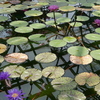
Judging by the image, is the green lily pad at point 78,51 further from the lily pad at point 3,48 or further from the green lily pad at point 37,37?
the lily pad at point 3,48

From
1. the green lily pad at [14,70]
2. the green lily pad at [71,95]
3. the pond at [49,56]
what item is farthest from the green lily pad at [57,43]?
the green lily pad at [71,95]

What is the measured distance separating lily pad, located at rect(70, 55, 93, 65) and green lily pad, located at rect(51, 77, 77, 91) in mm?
165

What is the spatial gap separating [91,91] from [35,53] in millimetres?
472

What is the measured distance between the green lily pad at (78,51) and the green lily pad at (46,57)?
0.36ft

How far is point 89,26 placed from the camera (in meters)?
1.64

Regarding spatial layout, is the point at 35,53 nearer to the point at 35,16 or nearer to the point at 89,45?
the point at 89,45

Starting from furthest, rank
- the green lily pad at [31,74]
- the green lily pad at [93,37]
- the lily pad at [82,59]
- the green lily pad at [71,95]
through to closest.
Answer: the green lily pad at [93,37] < the lily pad at [82,59] < the green lily pad at [31,74] < the green lily pad at [71,95]

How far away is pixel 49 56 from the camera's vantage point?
1185mm

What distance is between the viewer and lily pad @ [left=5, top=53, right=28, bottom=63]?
1151mm

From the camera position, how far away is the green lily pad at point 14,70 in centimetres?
102

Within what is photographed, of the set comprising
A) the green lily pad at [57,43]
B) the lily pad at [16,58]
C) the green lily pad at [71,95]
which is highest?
the green lily pad at [57,43]

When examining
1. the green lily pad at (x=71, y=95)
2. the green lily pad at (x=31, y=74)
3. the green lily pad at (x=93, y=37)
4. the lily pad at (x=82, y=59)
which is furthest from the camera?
the green lily pad at (x=93, y=37)

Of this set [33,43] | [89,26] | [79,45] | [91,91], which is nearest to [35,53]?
[33,43]

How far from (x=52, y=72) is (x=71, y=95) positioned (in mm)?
203
